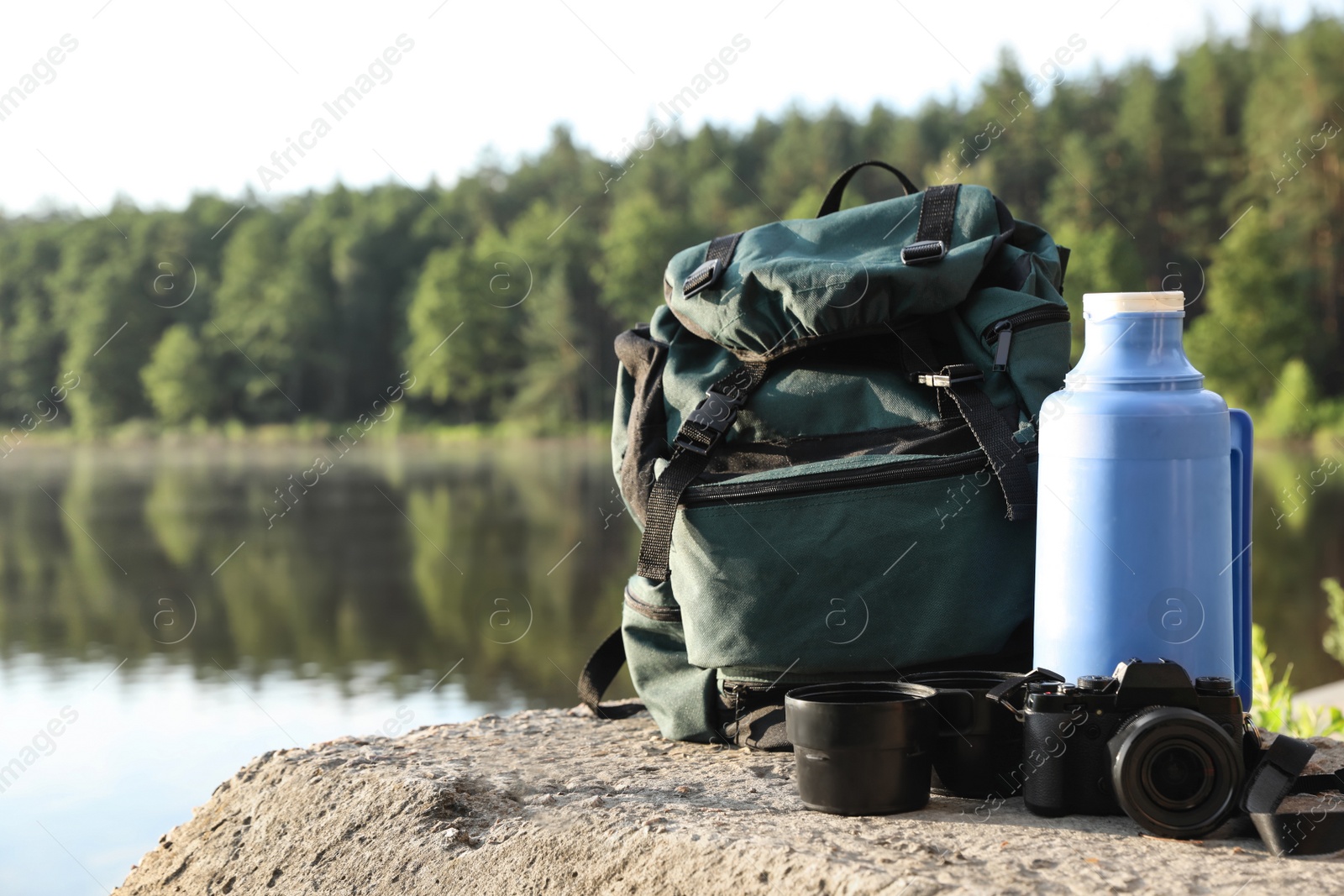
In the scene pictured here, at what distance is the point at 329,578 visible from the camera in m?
15.2

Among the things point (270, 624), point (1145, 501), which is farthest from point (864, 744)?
point (270, 624)

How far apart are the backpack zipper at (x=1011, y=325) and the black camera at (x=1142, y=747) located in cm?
89

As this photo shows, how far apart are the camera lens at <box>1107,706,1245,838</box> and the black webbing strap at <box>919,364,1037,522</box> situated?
2.12 feet

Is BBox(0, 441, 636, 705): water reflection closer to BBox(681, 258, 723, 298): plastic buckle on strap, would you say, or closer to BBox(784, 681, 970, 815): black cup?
BBox(681, 258, 723, 298): plastic buckle on strap

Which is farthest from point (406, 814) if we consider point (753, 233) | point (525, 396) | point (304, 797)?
point (525, 396)

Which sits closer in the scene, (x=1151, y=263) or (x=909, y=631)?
(x=909, y=631)

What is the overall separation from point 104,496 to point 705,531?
90.2ft

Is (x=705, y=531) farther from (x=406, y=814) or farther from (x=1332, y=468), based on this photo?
(x=1332, y=468)

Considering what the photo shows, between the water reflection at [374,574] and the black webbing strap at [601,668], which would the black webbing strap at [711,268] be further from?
the water reflection at [374,574]

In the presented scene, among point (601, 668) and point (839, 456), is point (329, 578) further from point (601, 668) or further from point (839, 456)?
point (839, 456)

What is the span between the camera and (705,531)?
9.23 ft

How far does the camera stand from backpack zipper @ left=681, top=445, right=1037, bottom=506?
268 centimetres

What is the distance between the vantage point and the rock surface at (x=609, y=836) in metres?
1.91

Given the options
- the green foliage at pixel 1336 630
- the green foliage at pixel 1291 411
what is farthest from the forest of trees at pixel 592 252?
the green foliage at pixel 1336 630
